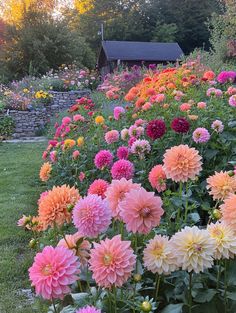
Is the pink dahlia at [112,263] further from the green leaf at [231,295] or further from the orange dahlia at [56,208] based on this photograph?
the green leaf at [231,295]

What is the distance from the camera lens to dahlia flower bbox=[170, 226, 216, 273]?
106 cm

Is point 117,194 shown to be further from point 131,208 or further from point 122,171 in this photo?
point 122,171

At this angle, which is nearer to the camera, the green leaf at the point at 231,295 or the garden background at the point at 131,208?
the garden background at the point at 131,208

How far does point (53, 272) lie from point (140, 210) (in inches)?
11.0

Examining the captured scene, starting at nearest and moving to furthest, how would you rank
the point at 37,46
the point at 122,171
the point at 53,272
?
the point at 53,272
the point at 122,171
the point at 37,46

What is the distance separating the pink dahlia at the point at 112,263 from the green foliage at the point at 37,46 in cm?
1753

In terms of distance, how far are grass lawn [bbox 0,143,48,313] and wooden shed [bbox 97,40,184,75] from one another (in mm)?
18470

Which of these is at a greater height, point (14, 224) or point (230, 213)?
point (230, 213)

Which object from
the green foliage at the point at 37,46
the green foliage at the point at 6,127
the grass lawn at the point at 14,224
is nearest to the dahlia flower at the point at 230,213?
the grass lawn at the point at 14,224

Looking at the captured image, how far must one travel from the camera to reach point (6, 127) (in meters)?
10.6

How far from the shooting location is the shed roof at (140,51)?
1011 inches

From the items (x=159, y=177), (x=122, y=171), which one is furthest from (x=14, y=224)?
(x=159, y=177)

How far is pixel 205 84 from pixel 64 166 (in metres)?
1.83

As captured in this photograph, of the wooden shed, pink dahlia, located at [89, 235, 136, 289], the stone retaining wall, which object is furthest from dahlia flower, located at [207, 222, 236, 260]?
the wooden shed
